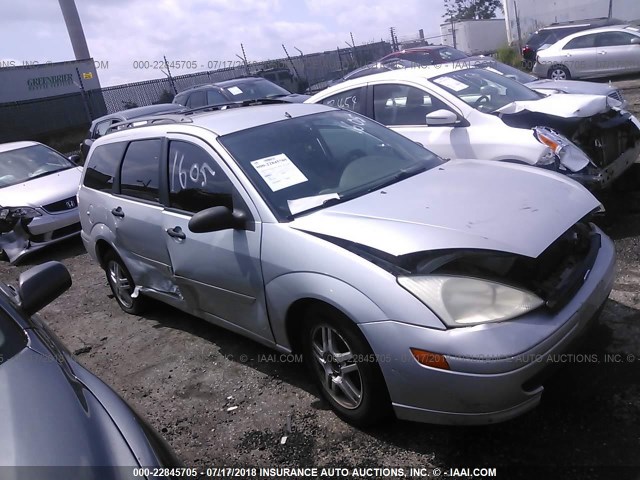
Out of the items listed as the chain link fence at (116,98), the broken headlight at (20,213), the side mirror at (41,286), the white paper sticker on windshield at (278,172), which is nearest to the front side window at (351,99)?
the white paper sticker on windshield at (278,172)

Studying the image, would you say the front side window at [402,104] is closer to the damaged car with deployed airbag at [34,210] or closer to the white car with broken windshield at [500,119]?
the white car with broken windshield at [500,119]

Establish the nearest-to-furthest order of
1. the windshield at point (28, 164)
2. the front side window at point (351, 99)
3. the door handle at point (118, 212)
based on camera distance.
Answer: the door handle at point (118, 212)
the front side window at point (351, 99)
the windshield at point (28, 164)

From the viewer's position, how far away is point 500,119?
543cm

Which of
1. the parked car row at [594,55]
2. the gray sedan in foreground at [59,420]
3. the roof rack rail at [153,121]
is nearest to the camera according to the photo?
the gray sedan in foreground at [59,420]

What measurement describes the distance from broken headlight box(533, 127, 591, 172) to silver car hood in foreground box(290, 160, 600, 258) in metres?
1.49

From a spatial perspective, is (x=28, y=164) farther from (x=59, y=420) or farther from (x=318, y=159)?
(x=59, y=420)

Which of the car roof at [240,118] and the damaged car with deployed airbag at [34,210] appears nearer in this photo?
the car roof at [240,118]

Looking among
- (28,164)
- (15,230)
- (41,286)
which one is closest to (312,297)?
(41,286)

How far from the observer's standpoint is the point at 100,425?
1948 mm

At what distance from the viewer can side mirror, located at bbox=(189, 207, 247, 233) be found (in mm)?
3191

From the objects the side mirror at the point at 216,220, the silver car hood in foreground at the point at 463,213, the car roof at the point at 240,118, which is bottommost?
the silver car hood in foreground at the point at 463,213

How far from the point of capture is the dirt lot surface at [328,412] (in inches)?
104

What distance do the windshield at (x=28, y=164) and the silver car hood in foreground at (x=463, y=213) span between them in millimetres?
7432

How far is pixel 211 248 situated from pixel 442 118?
3.02 meters
